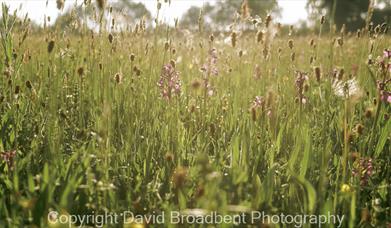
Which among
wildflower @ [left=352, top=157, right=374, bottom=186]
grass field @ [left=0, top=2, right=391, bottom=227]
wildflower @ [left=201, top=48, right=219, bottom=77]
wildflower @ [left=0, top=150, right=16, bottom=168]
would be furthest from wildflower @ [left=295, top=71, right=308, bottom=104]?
wildflower @ [left=0, top=150, right=16, bottom=168]

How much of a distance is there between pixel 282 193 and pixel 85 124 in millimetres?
1220

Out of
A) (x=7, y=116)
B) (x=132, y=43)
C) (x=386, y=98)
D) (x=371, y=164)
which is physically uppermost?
(x=132, y=43)

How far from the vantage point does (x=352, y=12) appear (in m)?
35.6

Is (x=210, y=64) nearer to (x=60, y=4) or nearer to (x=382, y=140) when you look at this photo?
(x=60, y=4)

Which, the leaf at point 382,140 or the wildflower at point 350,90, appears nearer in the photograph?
the wildflower at point 350,90

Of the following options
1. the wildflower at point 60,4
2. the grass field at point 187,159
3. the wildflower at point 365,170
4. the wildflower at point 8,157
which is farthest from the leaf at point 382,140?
the wildflower at point 60,4

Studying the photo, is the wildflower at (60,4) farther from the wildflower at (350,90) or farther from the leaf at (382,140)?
the leaf at (382,140)

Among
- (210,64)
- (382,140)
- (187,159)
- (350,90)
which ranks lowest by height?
(187,159)

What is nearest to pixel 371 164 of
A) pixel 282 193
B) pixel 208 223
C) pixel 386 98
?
pixel 282 193

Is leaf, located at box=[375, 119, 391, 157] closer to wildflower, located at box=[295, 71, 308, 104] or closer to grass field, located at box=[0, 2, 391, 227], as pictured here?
grass field, located at box=[0, 2, 391, 227]

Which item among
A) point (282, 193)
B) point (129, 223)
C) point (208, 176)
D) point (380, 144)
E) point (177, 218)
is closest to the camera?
point (208, 176)

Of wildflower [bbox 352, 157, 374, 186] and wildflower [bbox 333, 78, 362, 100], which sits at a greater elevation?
wildflower [bbox 333, 78, 362, 100]

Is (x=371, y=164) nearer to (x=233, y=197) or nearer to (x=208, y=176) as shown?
(x=233, y=197)

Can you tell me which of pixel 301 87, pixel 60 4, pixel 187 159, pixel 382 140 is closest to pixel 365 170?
pixel 382 140
